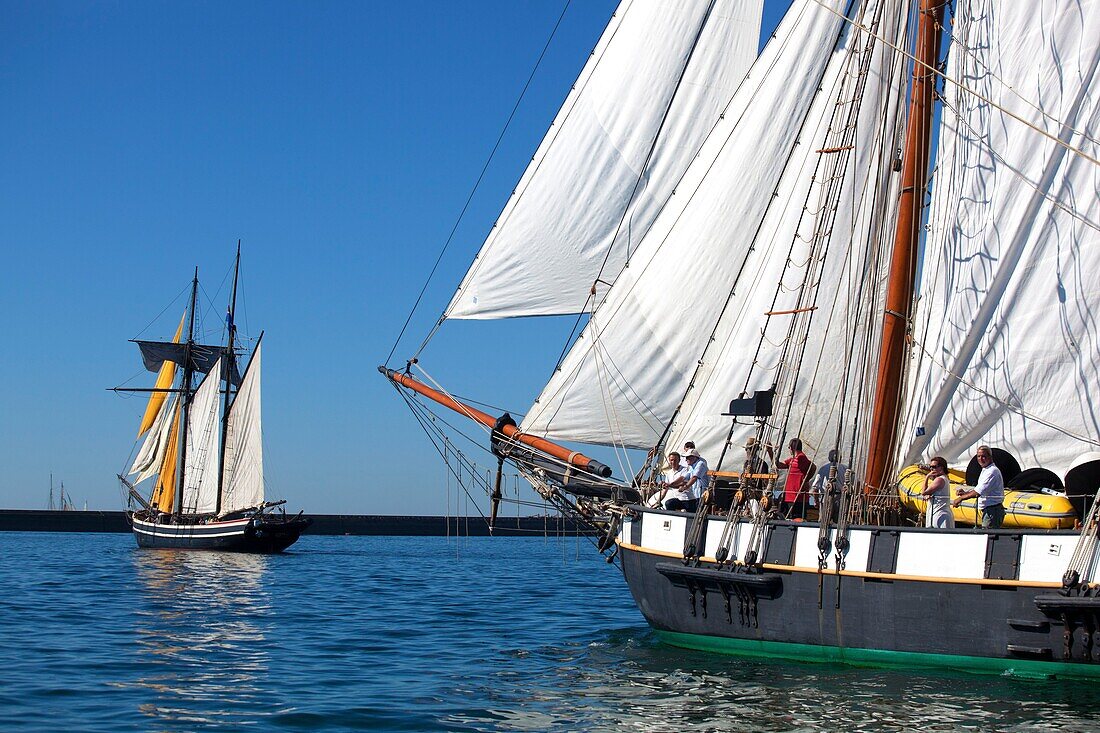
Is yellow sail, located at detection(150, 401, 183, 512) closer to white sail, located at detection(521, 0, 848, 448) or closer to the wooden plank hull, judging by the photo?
the wooden plank hull

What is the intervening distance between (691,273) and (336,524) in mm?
89534

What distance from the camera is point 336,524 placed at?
353 feet

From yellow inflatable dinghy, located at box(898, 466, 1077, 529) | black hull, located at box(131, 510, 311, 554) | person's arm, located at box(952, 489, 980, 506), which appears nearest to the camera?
yellow inflatable dinghy, located at box(898, 466, 1077, 529)

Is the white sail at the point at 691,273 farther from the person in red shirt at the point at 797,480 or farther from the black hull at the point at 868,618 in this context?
the person in red shirt at the point at 797,480

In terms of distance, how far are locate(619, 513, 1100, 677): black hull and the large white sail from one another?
2074 inches

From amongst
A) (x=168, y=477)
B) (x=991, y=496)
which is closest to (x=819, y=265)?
(x=991, y=496)

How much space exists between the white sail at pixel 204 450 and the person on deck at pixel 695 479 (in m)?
46.3

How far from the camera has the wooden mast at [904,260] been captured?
1864 centimetres

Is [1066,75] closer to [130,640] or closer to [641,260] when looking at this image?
[641,260]

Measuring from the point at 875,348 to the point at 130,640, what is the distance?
1315 centimetres

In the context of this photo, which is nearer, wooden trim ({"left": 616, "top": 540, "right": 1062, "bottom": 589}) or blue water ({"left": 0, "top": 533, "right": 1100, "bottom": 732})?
blue water ({"left": 0, "top": 533, "right": 1100, "bottom": 732})

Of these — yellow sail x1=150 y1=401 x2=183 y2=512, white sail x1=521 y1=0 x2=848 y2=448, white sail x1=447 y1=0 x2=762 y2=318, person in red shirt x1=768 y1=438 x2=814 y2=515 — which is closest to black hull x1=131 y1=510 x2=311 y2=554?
yellow sail x1=150 y1=401 x2=183 y2=512

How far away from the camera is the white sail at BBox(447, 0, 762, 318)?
2305cm

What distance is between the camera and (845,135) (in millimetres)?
19812
